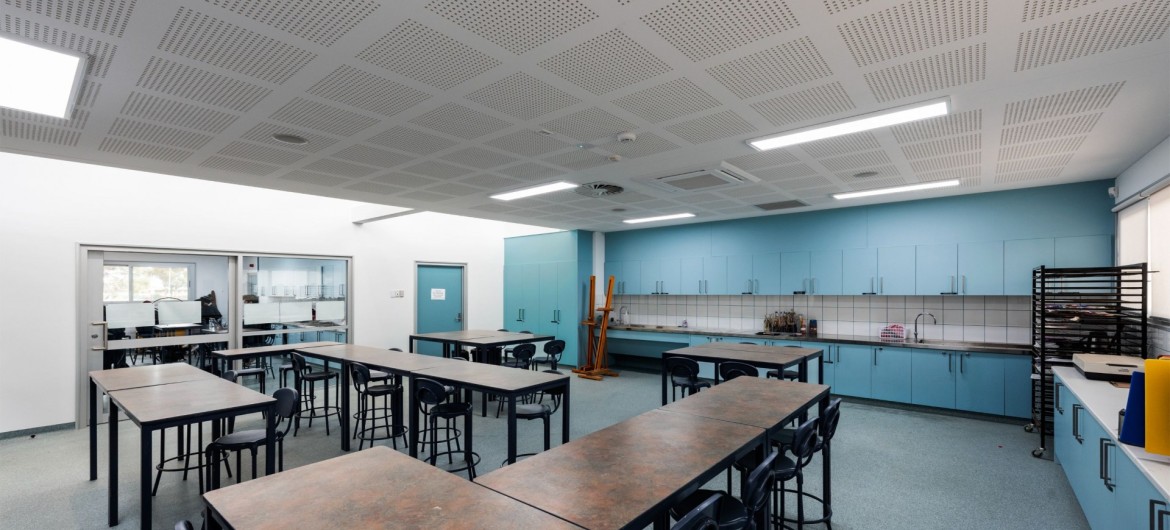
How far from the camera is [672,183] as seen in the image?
16.5 ft

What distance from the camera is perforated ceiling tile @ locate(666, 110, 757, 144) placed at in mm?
3203

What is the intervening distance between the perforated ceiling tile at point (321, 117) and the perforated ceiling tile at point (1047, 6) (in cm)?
336

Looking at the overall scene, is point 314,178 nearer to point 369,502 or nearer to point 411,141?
point 411,141

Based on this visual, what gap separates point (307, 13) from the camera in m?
1.98

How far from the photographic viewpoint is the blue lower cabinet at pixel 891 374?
5914 mm

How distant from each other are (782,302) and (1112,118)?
457cm

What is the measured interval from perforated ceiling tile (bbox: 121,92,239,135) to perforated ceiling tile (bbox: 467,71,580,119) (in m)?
1.65

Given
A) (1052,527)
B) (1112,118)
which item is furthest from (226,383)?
(1112,118)

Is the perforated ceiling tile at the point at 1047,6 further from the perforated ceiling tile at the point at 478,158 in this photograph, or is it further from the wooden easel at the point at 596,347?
the wooden easel at the point at 596,347

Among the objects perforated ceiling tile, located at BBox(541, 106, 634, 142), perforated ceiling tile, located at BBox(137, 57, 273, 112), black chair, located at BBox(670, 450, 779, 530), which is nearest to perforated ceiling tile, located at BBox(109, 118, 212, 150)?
perforated ceiling tile, located at BBox(137, 57, 273, 112)

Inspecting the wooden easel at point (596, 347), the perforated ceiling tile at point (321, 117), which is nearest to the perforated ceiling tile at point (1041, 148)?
the perforated ceiling tile at point (321, 117)

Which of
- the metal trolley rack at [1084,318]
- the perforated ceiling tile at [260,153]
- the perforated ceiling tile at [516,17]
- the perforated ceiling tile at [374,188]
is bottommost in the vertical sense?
the metal trolley rack at [1084,318]

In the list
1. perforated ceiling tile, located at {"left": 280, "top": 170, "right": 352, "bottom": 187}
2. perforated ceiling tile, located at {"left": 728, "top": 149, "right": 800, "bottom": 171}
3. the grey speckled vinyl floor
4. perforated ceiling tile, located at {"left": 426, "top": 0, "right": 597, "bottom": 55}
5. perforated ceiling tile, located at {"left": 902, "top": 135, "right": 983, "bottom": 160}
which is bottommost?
the grey speckled vinyl floor

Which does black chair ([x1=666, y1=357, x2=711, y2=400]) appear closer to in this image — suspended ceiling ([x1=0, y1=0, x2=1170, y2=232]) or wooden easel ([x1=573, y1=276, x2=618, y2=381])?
suspended ceiling ([x1=0, y1=0, x2=1170, y2=232])
